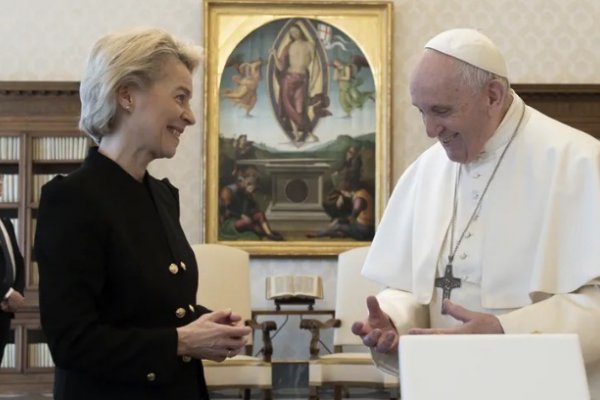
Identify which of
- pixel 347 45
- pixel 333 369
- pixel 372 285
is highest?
pixel 347 45

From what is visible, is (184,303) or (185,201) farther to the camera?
(185,201)

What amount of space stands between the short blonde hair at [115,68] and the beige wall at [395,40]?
651 centimetres

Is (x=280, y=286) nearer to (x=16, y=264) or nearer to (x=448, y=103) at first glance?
(x=16, y=264)

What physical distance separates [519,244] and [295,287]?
214 inches

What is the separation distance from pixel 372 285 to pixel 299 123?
7.09ft

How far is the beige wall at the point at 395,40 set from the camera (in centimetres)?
927

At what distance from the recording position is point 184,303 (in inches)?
108

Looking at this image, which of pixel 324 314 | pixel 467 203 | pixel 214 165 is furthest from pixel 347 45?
pixel 467 203

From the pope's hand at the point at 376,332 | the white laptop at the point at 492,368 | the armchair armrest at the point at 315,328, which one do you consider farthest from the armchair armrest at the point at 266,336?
the white laptop at the point at 492,368

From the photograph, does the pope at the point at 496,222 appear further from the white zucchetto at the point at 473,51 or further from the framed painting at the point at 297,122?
the framed painting at the point at 297,122

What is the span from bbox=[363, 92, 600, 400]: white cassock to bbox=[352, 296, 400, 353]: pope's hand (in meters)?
0.11

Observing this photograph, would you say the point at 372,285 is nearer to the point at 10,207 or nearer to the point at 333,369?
the point at 333,369

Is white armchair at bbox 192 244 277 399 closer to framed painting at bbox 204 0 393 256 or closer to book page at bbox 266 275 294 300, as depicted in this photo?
book page at bbox 266 275 294 300

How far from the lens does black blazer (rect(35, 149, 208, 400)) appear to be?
2510 mm
